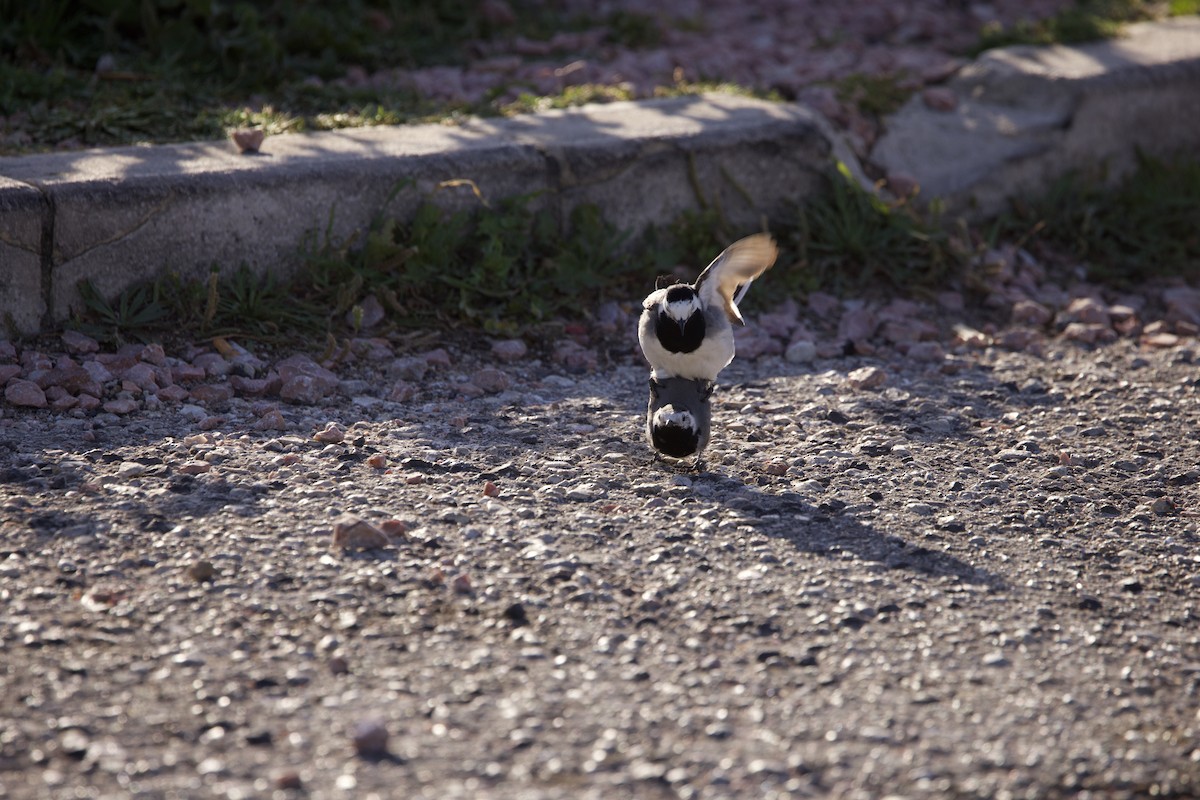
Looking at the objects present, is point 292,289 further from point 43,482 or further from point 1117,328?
point 1117,328

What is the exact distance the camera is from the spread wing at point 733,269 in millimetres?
3330

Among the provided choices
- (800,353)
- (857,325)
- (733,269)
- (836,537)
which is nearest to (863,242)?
(857,325)

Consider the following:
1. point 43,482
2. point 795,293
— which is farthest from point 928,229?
point 43,482

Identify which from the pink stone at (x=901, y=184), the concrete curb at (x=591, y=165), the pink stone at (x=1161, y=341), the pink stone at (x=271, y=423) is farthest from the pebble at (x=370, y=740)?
the pink stone at (x=901, y=184)

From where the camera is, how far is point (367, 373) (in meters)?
4.12

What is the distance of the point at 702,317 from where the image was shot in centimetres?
341

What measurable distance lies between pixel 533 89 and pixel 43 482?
327cm

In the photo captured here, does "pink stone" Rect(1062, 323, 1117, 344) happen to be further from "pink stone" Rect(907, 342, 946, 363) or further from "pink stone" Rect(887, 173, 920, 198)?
"pink stone" Rect(887, 173, 920, 198)

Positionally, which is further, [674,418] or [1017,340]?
[1017,340]

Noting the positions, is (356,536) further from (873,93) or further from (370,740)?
(873,93)

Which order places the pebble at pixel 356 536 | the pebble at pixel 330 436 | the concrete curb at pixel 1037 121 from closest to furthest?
1. the pebble at pixel 356 536
2. the pebble at pixel 330 436
3. the concrete curb at pixel 1037 121

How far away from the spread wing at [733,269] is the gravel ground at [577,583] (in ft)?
1.52

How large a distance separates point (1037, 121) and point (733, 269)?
3.16 metres

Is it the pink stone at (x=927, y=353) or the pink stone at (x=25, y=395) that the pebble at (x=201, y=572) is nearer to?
the pink stone at (x=25, y=395)
